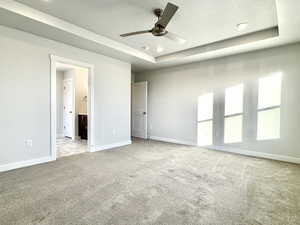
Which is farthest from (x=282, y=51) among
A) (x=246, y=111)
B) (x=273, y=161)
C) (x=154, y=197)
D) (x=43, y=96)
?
(x=43, y=96)

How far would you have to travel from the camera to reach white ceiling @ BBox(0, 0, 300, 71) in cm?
236

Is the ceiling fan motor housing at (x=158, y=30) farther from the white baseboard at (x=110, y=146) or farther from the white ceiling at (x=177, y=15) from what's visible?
the white baseboard at (x=110, y=146)

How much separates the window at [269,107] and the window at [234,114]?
387 mm

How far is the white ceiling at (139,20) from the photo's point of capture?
2.36 meters

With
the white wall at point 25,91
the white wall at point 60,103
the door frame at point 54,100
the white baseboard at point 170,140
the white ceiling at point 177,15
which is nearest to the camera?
the white ceiling at point 177,15

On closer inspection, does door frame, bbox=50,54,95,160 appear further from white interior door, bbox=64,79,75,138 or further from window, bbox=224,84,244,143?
window, bbox=224,84,244,143

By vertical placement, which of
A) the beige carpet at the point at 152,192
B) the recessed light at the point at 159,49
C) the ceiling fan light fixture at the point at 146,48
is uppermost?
the ceiling fan light fixture at the point at 146,48

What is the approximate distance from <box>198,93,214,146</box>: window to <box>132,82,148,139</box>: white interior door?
2039 mm

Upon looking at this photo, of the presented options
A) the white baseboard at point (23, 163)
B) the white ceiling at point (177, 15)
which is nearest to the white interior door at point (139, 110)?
the white ceiling at point (177, 15)

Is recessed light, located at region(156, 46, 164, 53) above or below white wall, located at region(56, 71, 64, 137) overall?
above

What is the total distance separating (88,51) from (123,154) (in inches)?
105

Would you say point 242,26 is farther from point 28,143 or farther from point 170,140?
point 28,143

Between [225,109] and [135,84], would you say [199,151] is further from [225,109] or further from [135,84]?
[135,84]

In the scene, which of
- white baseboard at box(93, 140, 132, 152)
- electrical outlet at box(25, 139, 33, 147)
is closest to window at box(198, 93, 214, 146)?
white baseboard at box(93, 140, 132, 152)
